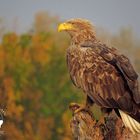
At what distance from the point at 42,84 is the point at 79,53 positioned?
4573cm

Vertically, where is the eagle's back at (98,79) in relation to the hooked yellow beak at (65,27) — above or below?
below

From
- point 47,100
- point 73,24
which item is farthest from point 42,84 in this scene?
point 73,24

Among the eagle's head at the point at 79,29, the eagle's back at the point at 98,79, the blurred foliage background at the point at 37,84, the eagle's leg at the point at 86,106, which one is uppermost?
the eagle's head at the point at 79,29

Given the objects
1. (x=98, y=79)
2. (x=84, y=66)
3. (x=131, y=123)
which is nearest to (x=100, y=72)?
(x=98, y=79)

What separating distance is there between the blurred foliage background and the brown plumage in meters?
37.2

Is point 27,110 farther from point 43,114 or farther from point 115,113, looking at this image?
point 115,113

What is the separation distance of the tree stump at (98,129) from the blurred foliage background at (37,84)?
125 ft

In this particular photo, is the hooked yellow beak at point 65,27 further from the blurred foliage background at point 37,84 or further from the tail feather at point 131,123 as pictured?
the blurred foliage background at point 37,84

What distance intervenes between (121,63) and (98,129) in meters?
0.79

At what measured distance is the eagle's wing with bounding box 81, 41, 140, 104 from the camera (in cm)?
998

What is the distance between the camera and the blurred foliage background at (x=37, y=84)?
167 feet

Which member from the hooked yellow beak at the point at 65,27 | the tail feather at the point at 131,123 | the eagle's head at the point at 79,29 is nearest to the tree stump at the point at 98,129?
the tail feather at the point at 131,123

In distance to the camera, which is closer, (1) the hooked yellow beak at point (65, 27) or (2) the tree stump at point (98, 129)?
(2) the tree stump at point (98, 129)

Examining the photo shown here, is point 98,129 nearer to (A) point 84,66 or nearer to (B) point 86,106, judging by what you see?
(B) point 86,106
